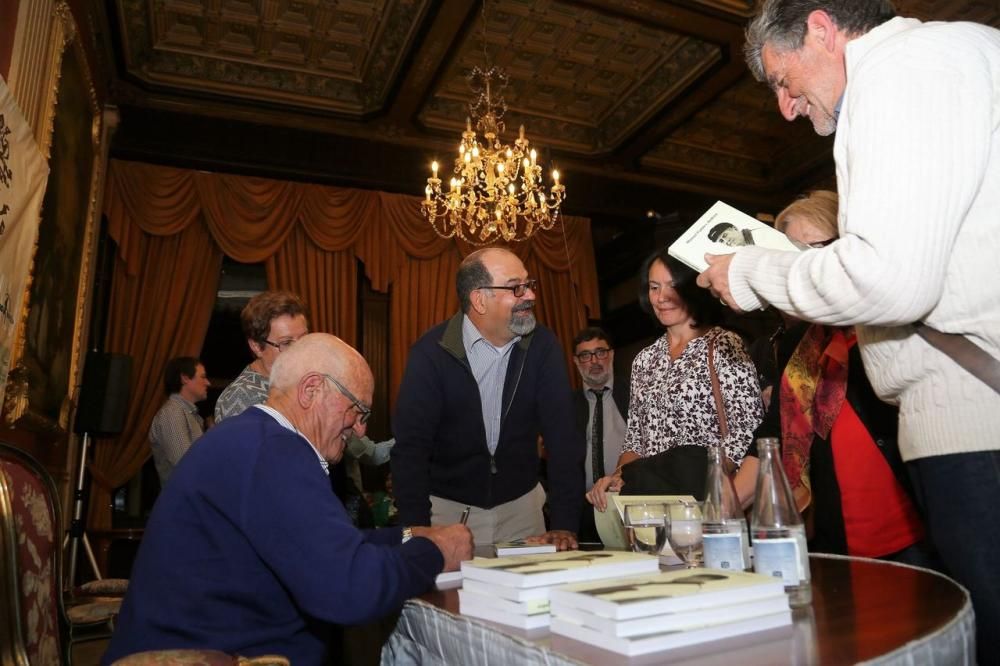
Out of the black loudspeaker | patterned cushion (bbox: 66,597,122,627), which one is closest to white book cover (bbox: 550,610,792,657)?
patterned cushion (bbox: 66,597,122,627)

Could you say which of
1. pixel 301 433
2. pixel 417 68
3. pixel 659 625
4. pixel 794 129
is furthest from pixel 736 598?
pixel 794 129

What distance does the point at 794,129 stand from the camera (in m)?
7.99

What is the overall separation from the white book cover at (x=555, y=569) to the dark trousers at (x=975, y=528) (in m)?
0.42

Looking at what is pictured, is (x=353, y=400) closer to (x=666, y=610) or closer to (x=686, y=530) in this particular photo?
(x=686, y=530)

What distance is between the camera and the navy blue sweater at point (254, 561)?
1.29m

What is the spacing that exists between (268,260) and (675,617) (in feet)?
21.8

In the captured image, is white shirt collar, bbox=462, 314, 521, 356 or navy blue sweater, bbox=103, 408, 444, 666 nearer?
navy blue sweater, bbox=103, 408, 444, 666

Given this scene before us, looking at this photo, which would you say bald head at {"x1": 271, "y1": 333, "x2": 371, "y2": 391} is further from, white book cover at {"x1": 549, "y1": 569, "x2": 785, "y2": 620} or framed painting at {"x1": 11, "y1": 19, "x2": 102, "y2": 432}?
framed painting at {"x1": 11, "y1": 19, "x2": 102, "y2": 432}

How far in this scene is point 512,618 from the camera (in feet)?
3.27

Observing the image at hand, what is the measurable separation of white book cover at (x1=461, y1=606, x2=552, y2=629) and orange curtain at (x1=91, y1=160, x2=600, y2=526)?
5.91 meters

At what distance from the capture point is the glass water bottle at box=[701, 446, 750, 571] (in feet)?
3.96

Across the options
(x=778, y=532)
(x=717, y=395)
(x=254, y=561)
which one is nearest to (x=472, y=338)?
(x=717, y=395)

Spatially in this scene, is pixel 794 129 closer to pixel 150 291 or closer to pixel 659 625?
pixel 150 291

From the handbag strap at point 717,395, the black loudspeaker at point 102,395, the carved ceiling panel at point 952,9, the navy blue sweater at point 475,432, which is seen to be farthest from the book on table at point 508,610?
the carved ceiling panel at point 952,9
